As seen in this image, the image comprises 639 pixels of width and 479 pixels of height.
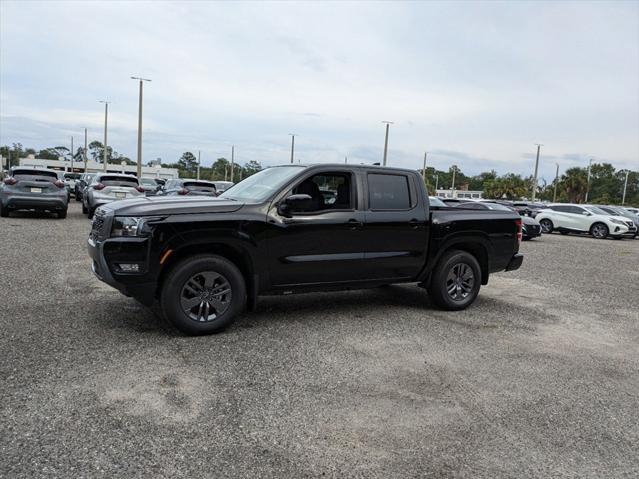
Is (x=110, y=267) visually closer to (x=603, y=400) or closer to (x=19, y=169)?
(x=603, y=400)

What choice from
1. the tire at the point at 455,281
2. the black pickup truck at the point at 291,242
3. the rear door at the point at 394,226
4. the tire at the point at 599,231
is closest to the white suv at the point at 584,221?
the tire at the point at 599,231

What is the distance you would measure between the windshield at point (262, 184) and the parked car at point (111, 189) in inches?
410

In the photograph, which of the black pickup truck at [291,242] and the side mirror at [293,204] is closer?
the black pickup truck at [291,242]

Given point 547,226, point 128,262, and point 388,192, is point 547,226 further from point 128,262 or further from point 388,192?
point 128,262

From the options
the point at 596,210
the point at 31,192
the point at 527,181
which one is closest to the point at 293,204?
the point at 31,192

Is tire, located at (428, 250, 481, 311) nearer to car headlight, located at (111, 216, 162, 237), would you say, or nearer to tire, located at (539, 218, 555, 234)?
car headlight, located at (111, 216, 162, 237)

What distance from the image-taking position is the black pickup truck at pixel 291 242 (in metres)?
5.22

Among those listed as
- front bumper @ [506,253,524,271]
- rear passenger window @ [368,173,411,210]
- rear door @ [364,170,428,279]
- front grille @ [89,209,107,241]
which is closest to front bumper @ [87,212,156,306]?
front grille @ [89,209,107,241]

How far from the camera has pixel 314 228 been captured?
593 centimetres

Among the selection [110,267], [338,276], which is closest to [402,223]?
[338,276]

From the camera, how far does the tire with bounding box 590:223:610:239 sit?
78.9 feet

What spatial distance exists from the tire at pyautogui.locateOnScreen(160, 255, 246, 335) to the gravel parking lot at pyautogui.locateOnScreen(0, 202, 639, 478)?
6.7 inches

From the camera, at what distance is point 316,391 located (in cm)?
422

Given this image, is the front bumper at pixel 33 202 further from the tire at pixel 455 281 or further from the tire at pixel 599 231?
the tire at pixel 599 231
